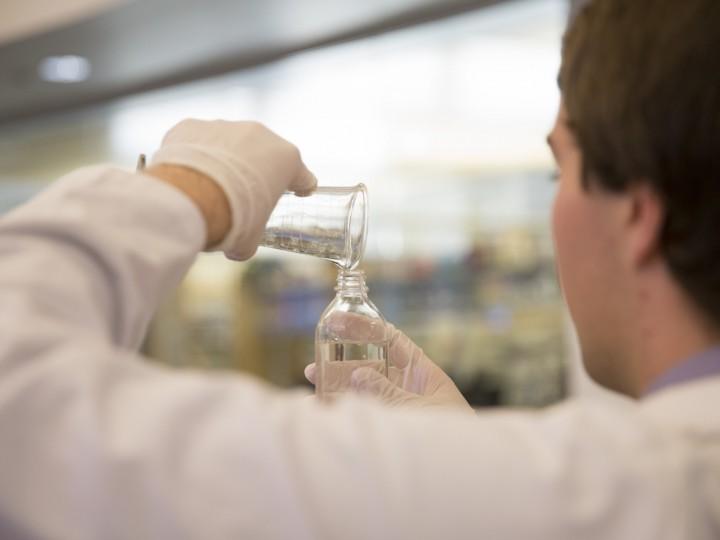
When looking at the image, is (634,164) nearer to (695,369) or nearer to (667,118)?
(667,118)

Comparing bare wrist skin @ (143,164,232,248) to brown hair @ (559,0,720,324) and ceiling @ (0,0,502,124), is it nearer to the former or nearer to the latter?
brown hair @ (559,0,720,324)

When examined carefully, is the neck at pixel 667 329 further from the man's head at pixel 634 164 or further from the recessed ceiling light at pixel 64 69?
the recessed ceiling light at pixel 64 69

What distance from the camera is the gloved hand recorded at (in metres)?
0.97

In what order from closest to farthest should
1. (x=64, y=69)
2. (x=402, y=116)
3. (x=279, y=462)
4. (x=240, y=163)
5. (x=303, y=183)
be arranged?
1. (x=279, y=462)
2. (x=240, y=163)
3. (x=303, y=183)
4. (x=402, y=116)
5. (x=64, y=69)

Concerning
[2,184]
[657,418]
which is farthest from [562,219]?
[2,184]

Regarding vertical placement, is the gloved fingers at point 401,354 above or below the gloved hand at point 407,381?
above

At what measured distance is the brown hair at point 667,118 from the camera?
0.64m

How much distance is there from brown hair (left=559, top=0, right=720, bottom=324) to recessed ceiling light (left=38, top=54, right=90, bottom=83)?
3356mm

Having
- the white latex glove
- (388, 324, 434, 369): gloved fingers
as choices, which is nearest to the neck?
the white latex glove

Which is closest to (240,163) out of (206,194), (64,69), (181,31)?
(206,194)

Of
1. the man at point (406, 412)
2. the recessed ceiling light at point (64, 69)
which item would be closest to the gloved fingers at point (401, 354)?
the man at point (406, 412)

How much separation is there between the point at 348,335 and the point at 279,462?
1.68 ft

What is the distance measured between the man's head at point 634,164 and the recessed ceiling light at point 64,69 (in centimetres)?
333

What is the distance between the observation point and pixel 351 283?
105cm
